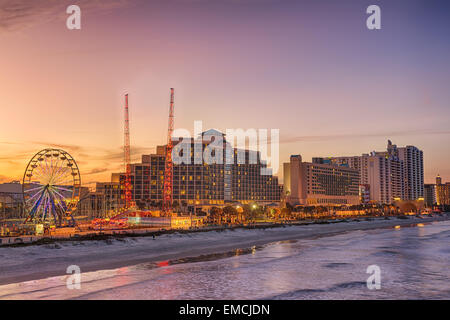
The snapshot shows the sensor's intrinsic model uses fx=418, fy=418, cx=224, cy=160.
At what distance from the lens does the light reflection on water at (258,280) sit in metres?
25.1

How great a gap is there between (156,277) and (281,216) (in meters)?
145

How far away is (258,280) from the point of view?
30.0 m

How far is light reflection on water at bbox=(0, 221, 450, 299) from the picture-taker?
2514 centimetres

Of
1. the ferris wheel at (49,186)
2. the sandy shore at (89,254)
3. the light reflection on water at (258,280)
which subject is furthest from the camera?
the ferris wheel at (49,186)

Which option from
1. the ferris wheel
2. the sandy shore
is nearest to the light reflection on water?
the sandy shore

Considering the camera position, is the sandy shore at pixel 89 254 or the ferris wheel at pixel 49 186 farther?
the ferris wheel at pixel 49 186

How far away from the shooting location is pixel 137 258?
4472cm

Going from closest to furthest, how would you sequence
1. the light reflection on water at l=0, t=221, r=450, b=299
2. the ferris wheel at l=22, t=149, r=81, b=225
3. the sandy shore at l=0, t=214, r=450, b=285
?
the light reflection on water at l=0, t=221, r=450, b=299
the sandy shore at l=0, t=214, r=450, b=285
the ferris wheel at l=22, t=149, r=81, b=225

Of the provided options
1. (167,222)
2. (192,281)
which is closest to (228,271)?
(192,281)

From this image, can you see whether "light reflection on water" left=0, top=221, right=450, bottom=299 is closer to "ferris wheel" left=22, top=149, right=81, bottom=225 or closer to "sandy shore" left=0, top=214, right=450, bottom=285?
"sandy shore" left=0, top=214, right=450, bottom=285

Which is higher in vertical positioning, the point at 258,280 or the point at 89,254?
the point at 258,280

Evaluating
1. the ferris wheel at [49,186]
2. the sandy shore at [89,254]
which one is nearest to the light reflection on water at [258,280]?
the sandy shore at [89,254]

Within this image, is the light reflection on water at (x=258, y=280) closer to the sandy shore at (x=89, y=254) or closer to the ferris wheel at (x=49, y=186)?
the sandy shore at (x=89, y=254)
